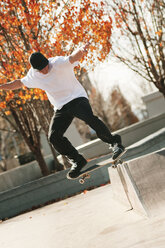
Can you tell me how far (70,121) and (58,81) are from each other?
773 mm

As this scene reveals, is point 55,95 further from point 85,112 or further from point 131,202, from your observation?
point 131,202

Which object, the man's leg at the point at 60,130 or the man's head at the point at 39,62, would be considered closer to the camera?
the man's head at the point at 39,62

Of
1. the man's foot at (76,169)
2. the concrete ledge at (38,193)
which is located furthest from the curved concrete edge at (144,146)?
the man's foot at (76,169)

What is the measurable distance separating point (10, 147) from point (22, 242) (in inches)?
1623

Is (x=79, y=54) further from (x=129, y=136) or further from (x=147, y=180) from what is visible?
(x=129, y=136)

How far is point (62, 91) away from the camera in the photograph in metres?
5.65

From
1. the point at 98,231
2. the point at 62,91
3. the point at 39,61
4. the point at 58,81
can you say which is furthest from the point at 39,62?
the point at 98,231

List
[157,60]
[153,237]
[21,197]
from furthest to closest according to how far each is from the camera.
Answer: [157,60] → [21,197] → [153,237]

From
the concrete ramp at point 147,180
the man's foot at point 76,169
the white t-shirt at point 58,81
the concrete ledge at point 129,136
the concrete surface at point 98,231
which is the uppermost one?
the white t-shirt at point 58,81

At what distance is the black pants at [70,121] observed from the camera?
572 cm

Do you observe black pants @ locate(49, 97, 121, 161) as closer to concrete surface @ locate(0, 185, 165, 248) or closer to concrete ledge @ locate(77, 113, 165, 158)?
concrete surface @ locate(0, 185, 165, 248)

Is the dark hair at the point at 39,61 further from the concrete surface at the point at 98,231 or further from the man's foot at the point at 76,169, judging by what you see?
the concrete surface at the point at 98,231

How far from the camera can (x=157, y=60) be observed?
17953 millimetres

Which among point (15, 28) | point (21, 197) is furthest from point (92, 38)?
point (21, 197)
